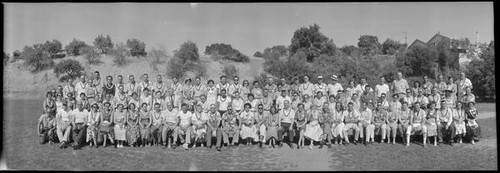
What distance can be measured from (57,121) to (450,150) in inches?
407

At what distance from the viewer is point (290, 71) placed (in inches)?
1462

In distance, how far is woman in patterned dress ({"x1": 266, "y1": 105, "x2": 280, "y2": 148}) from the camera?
10.9 meters

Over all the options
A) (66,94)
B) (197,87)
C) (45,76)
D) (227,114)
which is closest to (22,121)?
(66,94)

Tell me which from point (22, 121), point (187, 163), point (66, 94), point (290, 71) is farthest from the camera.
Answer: point (290, 71)

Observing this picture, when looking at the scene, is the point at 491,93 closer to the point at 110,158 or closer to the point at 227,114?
the point at 227,114

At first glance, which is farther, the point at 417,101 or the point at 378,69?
the point at 378,69

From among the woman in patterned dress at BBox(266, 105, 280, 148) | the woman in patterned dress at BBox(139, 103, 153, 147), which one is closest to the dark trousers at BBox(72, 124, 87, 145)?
the woman in patterned dress at BBox(139, 103, 153, 147)

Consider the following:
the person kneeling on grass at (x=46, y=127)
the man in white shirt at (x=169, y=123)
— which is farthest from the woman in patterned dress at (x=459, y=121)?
the person kneeling on grass at (x=46, y=127)

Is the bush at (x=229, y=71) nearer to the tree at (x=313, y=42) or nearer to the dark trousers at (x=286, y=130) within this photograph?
the tree at (x=313, y=42)

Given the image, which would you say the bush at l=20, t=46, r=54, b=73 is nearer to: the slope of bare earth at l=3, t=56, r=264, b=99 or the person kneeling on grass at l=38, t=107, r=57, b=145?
the slope of bare earth at l=3, t=56, r=264, b=99

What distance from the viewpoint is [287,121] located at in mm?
11258

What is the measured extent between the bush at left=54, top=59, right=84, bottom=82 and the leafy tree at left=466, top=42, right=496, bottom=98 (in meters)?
33.4

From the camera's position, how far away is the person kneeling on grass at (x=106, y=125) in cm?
1066

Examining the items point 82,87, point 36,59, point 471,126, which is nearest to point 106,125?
point 82,87
